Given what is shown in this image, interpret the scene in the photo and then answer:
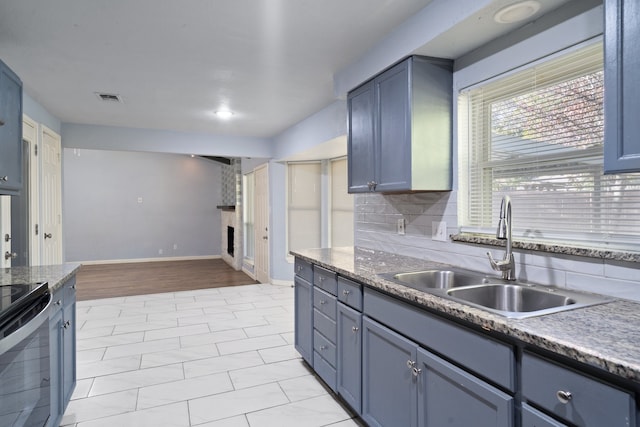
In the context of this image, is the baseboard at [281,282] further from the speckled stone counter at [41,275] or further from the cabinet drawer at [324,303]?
the speckled stone counter at [41,275]

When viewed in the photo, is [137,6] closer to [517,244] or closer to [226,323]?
[517,244]

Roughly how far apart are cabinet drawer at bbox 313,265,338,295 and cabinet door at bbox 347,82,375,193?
64cm

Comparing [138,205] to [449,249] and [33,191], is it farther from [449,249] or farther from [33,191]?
[449,249]

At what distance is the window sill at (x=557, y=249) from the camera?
1.40m

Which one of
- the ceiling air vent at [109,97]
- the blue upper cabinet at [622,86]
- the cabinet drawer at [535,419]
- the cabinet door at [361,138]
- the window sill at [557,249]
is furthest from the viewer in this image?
the ceiling air vent at [109,97]

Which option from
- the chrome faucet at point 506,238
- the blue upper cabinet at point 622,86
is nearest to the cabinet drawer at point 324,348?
the chrome faucet at point 506,238

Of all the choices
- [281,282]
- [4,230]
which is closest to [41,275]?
[4,230]

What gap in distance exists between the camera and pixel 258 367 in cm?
290

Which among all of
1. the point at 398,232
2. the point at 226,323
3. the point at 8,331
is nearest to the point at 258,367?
the point at 226,323

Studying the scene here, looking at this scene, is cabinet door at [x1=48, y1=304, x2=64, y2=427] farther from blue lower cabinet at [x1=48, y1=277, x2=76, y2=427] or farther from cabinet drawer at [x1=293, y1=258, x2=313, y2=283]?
cabinet drawer at [x1=293, y1=258, x2=313, y2=283]

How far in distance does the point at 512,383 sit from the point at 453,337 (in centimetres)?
25

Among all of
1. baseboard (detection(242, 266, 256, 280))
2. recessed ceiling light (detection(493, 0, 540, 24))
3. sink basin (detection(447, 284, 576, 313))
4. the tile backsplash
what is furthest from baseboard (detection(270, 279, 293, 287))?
recessed ceiling light (detection(493, 0, 540, 24))

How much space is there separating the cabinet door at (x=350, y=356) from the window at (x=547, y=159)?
0.88m

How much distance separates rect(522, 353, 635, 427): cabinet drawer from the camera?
887 mm
